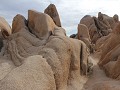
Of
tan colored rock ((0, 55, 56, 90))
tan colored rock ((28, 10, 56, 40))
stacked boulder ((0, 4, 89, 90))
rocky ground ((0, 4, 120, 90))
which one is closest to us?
tan colored rock ((0, 55, 56, 90))

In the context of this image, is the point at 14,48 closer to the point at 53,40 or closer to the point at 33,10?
the point at 53,40

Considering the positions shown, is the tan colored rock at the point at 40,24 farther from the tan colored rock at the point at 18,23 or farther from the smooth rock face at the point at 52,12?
the smooth rock face at the point at 52,12

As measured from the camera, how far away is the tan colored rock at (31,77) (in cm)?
765

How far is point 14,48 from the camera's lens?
1209 cm

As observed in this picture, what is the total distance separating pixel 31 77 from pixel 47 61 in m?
1.67

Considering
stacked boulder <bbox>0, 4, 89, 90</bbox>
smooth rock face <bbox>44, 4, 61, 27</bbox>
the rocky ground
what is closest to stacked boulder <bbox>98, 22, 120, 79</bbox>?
the rocky ground

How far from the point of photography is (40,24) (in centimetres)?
1347

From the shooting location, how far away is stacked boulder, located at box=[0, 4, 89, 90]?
837 cm

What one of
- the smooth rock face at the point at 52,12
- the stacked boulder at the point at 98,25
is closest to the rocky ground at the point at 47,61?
the smooth rock face at the point at 52,12

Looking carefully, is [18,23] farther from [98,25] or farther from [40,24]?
[98,25]

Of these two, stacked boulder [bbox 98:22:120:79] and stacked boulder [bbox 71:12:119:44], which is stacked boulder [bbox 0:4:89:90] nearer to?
stacked boulder [bbox 98:22:120:79]

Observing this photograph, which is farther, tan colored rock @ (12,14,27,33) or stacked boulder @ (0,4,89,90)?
tan colored rock @ (12,14,27,33)

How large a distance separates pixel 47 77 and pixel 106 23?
26.8 meters

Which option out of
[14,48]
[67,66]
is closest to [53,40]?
[67,66]
